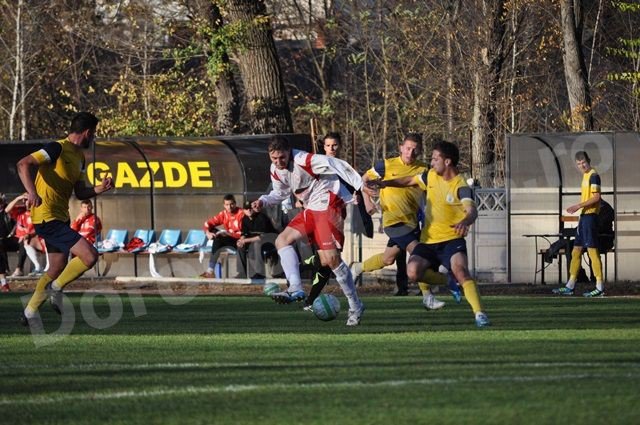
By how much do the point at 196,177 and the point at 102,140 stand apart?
2.00 metres

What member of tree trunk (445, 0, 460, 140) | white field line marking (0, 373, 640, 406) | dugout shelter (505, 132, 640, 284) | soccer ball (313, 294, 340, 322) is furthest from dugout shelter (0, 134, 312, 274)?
white field line marking (0, 373, 640, 406)

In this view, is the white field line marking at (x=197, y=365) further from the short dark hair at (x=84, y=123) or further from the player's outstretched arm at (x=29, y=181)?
the short dark hair at (x=84, y=123)

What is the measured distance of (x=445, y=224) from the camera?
13.4m

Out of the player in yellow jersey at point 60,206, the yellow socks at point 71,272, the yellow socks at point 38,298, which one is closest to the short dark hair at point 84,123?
the player in yellow jersey at point 60,206

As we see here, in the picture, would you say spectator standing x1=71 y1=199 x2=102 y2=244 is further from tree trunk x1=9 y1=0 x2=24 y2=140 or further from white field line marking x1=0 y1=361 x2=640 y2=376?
tree trunk x1=9 y1=0 x2=24 y2=140

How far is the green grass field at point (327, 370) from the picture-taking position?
7.63 metres

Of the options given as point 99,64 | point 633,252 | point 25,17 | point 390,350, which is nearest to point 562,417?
point 390,350

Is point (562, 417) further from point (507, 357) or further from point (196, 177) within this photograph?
point (196, 177)

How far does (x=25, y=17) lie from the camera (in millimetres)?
46281

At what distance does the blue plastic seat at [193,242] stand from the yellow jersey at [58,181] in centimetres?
1259

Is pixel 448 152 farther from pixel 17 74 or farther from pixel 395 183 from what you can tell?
pixel 17 74

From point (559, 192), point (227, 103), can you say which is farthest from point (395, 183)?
point (227, 103)

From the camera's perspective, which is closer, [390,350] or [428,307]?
[390,350]

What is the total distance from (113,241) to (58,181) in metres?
13.8
